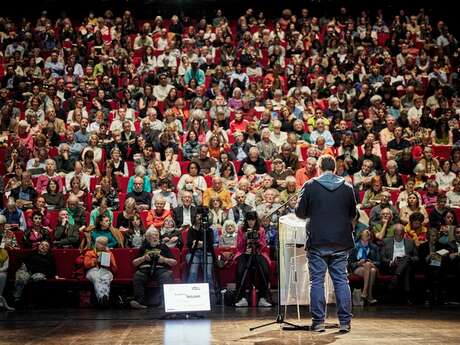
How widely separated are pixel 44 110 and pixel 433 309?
8498 millimetres

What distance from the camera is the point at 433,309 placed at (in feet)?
28.2

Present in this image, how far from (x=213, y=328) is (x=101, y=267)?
10.9 ft

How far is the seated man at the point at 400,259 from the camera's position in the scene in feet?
31.9

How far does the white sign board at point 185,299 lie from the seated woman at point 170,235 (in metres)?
2.57

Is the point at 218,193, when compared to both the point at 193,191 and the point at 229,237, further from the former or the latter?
the point at 229,237

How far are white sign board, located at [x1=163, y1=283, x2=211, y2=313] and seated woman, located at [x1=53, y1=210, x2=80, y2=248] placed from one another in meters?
3.11

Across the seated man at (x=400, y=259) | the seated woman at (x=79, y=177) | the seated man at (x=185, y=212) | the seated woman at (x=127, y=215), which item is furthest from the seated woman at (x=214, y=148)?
the seated man at (x=400, y=259)

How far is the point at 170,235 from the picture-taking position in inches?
401

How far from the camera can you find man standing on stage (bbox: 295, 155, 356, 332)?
5.89 m

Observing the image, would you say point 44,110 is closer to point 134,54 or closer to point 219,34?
point 134,54

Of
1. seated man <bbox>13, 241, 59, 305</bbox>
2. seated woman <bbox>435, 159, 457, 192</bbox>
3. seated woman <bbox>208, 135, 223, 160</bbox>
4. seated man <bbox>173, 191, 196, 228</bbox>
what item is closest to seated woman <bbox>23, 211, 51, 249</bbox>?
seated man <bbox>13, 241, 59, 305</bbox>

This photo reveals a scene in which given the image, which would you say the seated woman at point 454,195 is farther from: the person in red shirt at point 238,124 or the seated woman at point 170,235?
the seated woman at point 170,235

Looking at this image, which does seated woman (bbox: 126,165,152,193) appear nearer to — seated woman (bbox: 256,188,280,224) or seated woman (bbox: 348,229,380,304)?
seated woman (bbox: 256,188,280,224)

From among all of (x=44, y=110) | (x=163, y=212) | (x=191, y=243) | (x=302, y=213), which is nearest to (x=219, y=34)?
(x=44, y=110)
